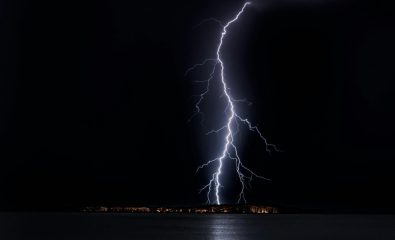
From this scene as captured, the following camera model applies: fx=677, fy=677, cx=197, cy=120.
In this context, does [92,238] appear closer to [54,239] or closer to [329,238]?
[54,239]

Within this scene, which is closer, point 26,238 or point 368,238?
point 26,238

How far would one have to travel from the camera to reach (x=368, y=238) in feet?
113

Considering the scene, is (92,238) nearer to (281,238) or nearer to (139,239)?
(139,239)

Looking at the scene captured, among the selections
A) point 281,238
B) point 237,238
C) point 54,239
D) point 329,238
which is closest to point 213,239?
point 237,238

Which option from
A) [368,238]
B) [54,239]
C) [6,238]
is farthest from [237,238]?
[6,238]

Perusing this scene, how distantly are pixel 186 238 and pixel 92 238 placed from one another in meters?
4.76

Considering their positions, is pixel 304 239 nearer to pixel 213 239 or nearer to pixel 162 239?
pixel 213 239

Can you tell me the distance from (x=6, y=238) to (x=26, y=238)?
0.97 metres

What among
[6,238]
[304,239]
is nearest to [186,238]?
[304,239]

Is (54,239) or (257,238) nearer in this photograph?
(54,239)

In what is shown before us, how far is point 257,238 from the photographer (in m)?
34.4

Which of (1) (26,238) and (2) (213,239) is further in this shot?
(2) (213,239)

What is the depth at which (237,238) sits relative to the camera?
34781 millimetres

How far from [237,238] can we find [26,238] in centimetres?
1052
